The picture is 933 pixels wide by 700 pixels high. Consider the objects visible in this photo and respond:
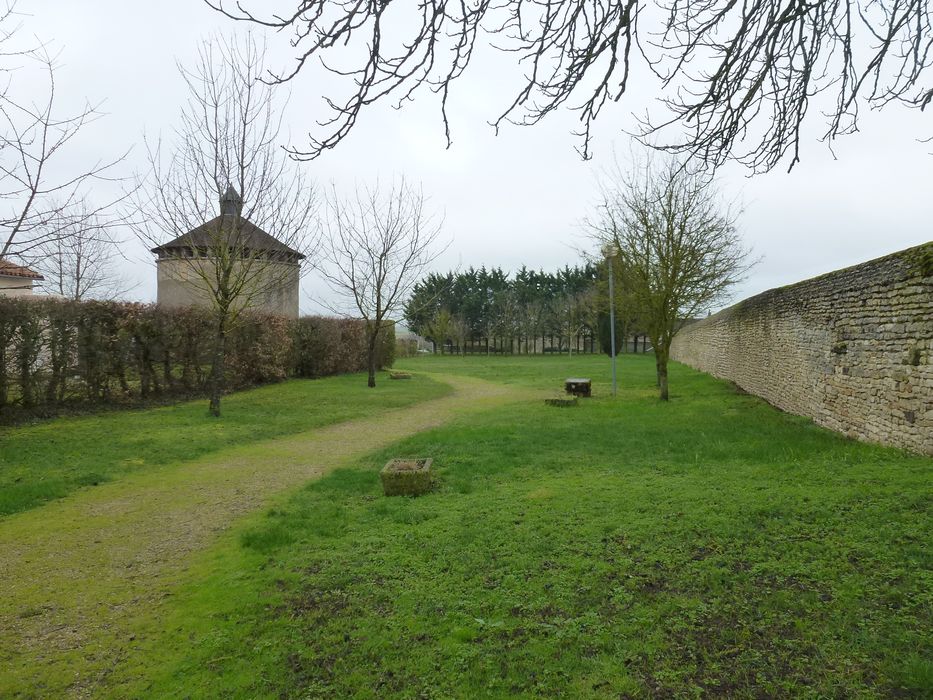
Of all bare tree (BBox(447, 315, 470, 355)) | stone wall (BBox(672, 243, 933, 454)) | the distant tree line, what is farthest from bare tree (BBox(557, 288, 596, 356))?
stone wall (BBox(672, 243, 933, 454))

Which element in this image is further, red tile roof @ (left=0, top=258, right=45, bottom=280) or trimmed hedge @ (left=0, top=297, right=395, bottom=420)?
trimmed hedge @ (left=0, top=297, right=395, bottom=420)

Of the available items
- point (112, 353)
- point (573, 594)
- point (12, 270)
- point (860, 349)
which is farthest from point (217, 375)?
point (860, 349)

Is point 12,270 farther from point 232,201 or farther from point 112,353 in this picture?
point 232,201

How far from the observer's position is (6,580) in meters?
3.75

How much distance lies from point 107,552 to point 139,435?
195 inches

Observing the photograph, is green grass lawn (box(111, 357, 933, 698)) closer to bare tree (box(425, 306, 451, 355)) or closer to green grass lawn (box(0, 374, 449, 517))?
green grass lawn (box(0, 374, 449, 517))

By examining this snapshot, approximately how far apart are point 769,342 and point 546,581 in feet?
37.3

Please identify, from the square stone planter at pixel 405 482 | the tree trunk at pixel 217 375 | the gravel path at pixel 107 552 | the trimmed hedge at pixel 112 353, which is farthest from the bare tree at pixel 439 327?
the square stone planter at pixel 405 482

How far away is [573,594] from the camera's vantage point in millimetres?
3248

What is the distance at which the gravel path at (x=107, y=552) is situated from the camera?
284cm

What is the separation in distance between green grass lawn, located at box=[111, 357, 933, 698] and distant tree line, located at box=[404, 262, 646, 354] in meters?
45.7

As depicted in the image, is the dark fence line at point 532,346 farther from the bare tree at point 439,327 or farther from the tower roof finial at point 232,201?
the tower roof finial at point 232,201

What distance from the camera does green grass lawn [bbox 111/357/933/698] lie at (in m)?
2.54

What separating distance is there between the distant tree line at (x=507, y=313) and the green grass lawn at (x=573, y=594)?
1801 inches
